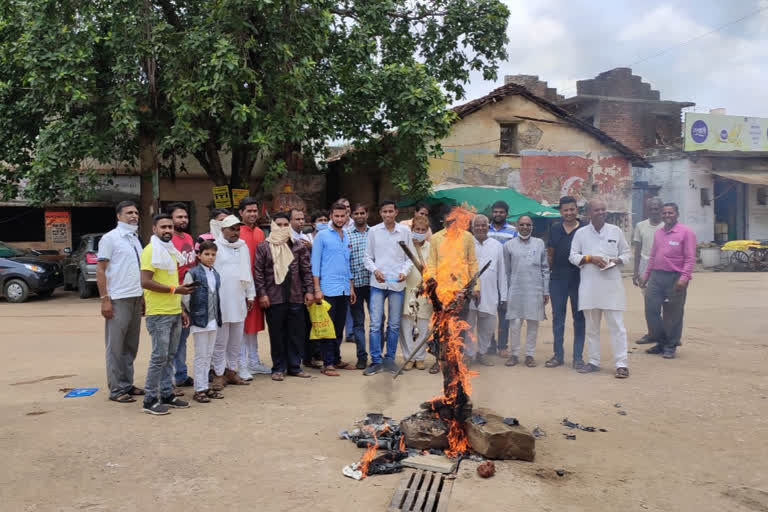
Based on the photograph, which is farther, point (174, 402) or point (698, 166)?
point (698, 166)

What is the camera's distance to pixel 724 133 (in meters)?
24.1

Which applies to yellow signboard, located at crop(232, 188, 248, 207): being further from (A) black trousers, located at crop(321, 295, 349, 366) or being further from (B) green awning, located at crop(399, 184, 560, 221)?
(A) black trousers, located at crop(321, 295, 349, 366)

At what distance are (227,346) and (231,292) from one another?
65 centimetres

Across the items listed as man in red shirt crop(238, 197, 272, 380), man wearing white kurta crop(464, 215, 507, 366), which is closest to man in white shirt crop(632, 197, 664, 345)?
man wearing white kurta crop(464, 215, 507, 366)

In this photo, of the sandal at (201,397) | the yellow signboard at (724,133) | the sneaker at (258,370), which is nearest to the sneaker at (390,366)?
the sneaker at (258,370)

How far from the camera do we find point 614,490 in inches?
151

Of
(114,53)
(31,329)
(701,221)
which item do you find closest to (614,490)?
(31,329)

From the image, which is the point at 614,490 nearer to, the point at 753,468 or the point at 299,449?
the point at 753,468

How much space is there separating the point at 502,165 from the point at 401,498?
17.3 m

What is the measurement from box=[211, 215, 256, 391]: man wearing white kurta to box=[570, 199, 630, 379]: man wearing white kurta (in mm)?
3724

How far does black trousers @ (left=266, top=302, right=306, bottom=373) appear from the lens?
21.8ft

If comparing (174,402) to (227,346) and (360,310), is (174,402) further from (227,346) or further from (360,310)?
(360,310)

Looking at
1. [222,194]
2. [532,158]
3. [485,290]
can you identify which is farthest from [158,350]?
[532,158]

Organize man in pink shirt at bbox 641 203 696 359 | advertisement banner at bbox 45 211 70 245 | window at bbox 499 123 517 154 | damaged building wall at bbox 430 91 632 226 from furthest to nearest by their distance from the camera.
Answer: window at bbox 499 123 517 154, damaged building wall at bbox 430 91 632 226, advertisement banner at bbox 45 211 70 245, man in pink shirt at bbox 641 203 696 359
